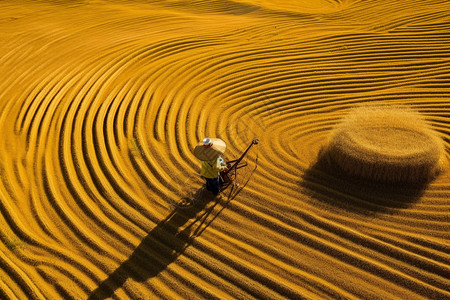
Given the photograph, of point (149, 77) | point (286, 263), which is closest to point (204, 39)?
point (149, 77)

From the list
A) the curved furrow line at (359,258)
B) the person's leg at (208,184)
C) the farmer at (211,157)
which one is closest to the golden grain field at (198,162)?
the curved furrow line at (359,258)

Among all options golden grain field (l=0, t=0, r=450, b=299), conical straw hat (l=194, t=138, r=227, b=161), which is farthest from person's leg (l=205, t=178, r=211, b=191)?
conical straw hat (l=194, t=138, r=227, b=161)

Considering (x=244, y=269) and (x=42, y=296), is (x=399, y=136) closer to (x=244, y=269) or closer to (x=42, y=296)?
(x=244, y=269)

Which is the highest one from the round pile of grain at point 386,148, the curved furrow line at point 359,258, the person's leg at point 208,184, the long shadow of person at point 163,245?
the round pile of grain at point 386,148

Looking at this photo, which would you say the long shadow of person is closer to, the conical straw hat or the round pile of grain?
the conical straw hat

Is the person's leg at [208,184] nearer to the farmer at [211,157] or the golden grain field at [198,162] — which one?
the farmer at [211,157]

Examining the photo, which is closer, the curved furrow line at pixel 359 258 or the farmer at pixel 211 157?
the curved furrow line at pixel 359 258

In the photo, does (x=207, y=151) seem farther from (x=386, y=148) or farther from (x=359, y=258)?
(x=386, y=148)
